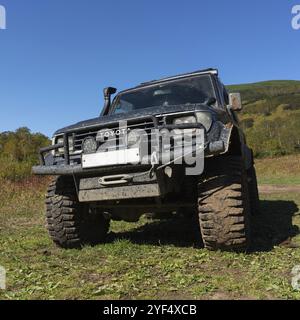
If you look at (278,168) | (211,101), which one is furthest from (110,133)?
(278,168)

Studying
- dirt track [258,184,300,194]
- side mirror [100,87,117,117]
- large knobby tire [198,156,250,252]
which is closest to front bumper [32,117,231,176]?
large knobby tire [198,156,250,252]

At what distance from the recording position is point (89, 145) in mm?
4621

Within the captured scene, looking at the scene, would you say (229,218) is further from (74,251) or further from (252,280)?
(74,251)

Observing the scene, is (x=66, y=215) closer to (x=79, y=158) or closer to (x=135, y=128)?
(x=79, y=158)

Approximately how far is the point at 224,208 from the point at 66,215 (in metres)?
1.91

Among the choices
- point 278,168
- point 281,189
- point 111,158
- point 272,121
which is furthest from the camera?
point 272,121

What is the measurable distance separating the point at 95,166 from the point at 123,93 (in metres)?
2.38

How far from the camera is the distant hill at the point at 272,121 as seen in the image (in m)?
34.7

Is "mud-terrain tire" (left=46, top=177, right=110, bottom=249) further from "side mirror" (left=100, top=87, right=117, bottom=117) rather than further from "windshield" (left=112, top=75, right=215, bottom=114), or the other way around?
"side mirror" (left=100, top=87, right=117, bottom=117)

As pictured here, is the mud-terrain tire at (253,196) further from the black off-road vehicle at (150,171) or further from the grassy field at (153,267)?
the black off-road vehicle at (150,171)

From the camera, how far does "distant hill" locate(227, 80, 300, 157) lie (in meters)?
34.7

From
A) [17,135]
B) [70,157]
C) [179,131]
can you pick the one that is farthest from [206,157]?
[17,135]

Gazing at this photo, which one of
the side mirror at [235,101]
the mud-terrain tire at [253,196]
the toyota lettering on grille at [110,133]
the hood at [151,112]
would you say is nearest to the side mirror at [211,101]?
the side mirror at [235,101]

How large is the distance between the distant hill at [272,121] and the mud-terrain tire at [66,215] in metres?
25.5
